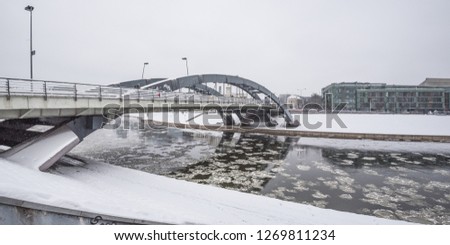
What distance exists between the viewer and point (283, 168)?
18.7 meters

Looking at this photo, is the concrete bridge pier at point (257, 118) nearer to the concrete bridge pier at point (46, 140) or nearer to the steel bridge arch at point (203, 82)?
the steel bridge arch at point (203, 82)

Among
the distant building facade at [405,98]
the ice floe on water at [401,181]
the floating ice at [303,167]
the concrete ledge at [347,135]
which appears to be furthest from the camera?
the distant building facade at [405,98]

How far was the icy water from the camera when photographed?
11844mm

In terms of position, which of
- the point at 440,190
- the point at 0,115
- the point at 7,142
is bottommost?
the point at 440,190

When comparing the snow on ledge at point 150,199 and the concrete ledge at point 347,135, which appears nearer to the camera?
the snow on ledge at point 150,199

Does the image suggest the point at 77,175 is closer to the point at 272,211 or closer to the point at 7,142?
the point at 7,142

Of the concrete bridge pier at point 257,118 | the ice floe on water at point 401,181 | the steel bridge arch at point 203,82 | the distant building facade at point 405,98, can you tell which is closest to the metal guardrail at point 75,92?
the steel bridge arch at point 203,82

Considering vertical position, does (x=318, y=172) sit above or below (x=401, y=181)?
above

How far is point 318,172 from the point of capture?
1745cm

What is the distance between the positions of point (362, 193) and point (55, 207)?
13374 mm

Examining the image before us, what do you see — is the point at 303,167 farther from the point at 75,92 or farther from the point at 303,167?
the point at 75,92

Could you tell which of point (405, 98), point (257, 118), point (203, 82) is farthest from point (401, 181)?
point (405, 98)

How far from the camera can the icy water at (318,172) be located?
38.9ft
